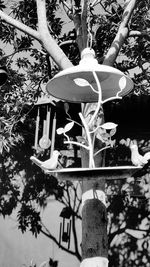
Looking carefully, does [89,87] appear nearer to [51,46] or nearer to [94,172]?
[94,172]

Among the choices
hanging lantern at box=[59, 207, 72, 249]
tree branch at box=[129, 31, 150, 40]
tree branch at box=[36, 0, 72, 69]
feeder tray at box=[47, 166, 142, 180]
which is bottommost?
hanging lantern at box=[59, 207, 72, 249]

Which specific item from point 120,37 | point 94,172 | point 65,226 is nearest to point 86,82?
point 94,172

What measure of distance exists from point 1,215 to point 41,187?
1125 millimetres

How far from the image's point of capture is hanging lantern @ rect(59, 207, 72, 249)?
6.68 meters

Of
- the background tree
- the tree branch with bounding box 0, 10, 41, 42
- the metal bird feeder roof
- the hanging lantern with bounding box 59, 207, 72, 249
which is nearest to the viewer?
the metal bird feeder roof

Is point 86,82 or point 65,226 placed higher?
point 86,82

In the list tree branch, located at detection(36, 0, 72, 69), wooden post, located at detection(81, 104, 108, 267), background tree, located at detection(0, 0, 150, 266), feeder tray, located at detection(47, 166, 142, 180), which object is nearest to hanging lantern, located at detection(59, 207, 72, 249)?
background tree, located at detection(0, 0, 150, 266)

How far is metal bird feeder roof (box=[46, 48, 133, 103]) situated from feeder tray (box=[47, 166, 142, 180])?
69 cm

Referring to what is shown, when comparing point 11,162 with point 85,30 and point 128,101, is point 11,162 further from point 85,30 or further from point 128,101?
point 85,30

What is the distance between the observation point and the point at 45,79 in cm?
640

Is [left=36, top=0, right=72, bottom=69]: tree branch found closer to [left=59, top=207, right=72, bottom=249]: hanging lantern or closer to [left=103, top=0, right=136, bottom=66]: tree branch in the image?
[left=103, top=0, right=136, bottom=66]: tree branch

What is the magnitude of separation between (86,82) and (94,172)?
737 millimetres

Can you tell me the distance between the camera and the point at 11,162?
24.8 feet

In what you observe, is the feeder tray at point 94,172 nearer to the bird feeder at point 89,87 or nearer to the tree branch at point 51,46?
the bird feeder at point 89,87
